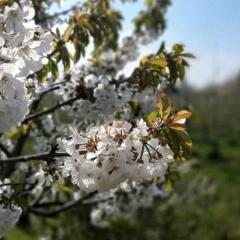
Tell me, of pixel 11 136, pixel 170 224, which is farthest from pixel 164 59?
pixel 170 224

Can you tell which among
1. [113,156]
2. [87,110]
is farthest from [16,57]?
[87,110]

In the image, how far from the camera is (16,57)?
2143mm

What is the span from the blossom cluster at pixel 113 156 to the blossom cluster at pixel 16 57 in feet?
0.97

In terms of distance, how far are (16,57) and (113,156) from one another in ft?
1.67

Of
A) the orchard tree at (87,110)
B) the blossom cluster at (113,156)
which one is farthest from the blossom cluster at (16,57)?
the blossom cluster at (113,156)

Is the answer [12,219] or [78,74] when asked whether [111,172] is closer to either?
[12,219]

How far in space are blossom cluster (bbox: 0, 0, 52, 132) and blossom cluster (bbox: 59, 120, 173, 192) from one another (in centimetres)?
30

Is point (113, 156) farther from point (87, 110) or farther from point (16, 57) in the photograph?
point (87, 110)

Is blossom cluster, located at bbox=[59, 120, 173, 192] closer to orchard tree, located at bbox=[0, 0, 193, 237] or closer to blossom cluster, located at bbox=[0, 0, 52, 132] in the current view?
orchard tree, located at bbox=[0, 0, 193, 237]

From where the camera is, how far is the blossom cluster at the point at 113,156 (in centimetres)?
221

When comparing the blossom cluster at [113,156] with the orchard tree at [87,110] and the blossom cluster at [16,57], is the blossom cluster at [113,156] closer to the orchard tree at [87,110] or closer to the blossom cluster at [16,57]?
the orchard tree at [87,110]

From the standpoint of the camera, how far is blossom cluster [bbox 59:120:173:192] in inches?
87.0

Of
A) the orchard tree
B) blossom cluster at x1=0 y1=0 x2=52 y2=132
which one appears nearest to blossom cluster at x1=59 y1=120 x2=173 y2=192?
the orchard tree

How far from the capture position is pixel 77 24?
4012 mm
